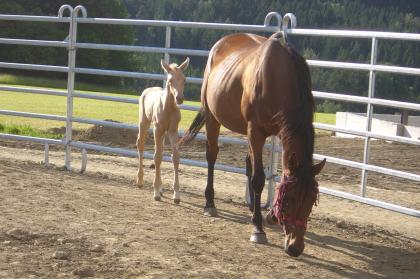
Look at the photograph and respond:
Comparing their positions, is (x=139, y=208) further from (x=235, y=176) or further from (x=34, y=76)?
(x=34, y=76)

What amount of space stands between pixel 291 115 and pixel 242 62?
1295mm

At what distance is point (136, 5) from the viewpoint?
82000mm

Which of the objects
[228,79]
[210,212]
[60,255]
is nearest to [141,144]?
[210,212]

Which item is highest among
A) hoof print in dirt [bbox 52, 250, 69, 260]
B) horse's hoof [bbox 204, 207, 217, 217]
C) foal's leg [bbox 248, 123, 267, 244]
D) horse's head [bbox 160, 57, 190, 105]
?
horse's head [bbox 160, 57, 190, 105]

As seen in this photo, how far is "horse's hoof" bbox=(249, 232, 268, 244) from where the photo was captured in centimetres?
632

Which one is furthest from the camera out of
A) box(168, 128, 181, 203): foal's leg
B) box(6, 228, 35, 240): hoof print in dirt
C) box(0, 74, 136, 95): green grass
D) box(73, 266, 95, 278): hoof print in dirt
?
box(0, 74, 136, 95): green grass

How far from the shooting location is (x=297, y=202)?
5.41 metres

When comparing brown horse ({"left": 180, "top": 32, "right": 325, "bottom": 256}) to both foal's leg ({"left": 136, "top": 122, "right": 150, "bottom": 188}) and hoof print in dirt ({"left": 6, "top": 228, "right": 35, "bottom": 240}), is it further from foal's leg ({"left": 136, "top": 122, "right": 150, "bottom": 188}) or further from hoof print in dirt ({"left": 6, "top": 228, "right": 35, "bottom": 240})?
hoof print in dirt ({"left": 6, "top": 228, "right": 35, "bottom": 240})

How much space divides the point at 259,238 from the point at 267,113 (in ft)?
3.36

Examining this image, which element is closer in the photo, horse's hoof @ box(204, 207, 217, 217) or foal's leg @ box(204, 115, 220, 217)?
horse's hoof @ box(204, 207, 217, 217)

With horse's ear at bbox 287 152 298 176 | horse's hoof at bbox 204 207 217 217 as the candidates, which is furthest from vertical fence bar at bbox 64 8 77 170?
horse's ear at bbox 287 152 298 176

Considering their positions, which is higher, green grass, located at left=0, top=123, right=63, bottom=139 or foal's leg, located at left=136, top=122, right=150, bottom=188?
foal's leg, located at left=136, top=122, right=150, bottom=188

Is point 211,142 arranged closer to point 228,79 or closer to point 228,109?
point 228,109

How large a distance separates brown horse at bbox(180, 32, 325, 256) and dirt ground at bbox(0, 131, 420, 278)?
12.9 inches
